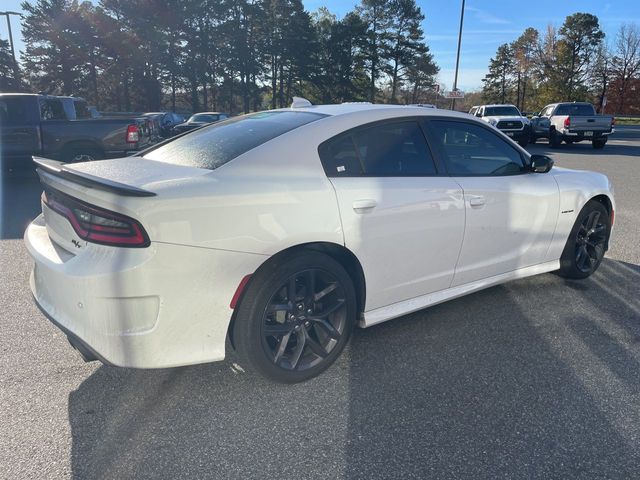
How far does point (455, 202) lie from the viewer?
3.09 meters

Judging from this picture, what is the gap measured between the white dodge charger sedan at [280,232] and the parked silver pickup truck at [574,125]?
17381 millimetres

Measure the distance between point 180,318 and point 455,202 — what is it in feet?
6.26

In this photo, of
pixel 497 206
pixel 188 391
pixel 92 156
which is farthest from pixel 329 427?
pixel 92 156

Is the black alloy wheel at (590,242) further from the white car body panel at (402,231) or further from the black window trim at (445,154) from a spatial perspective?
the white car body panel at (402,231)

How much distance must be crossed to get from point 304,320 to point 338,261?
0.40m

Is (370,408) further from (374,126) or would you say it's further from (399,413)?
(374,126)

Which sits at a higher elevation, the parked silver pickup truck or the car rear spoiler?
the parked silver pickup truck

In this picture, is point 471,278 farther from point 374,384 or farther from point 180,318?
point 180,318

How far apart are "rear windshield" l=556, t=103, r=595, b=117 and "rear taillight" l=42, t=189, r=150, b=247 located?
69.9ft

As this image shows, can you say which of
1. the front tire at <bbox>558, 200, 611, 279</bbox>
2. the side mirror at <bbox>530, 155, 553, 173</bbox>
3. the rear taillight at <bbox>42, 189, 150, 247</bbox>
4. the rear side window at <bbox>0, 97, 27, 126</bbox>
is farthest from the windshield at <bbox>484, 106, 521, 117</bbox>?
the rear taillight at <bbox>42, 189, 150, 247</bbox>

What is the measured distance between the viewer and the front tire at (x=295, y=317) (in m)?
2.41

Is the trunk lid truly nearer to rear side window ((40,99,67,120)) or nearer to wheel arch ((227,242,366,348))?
wheel arch ((227,242,366,348))

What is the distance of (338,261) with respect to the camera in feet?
8.96

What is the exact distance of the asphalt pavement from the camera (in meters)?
2.06
